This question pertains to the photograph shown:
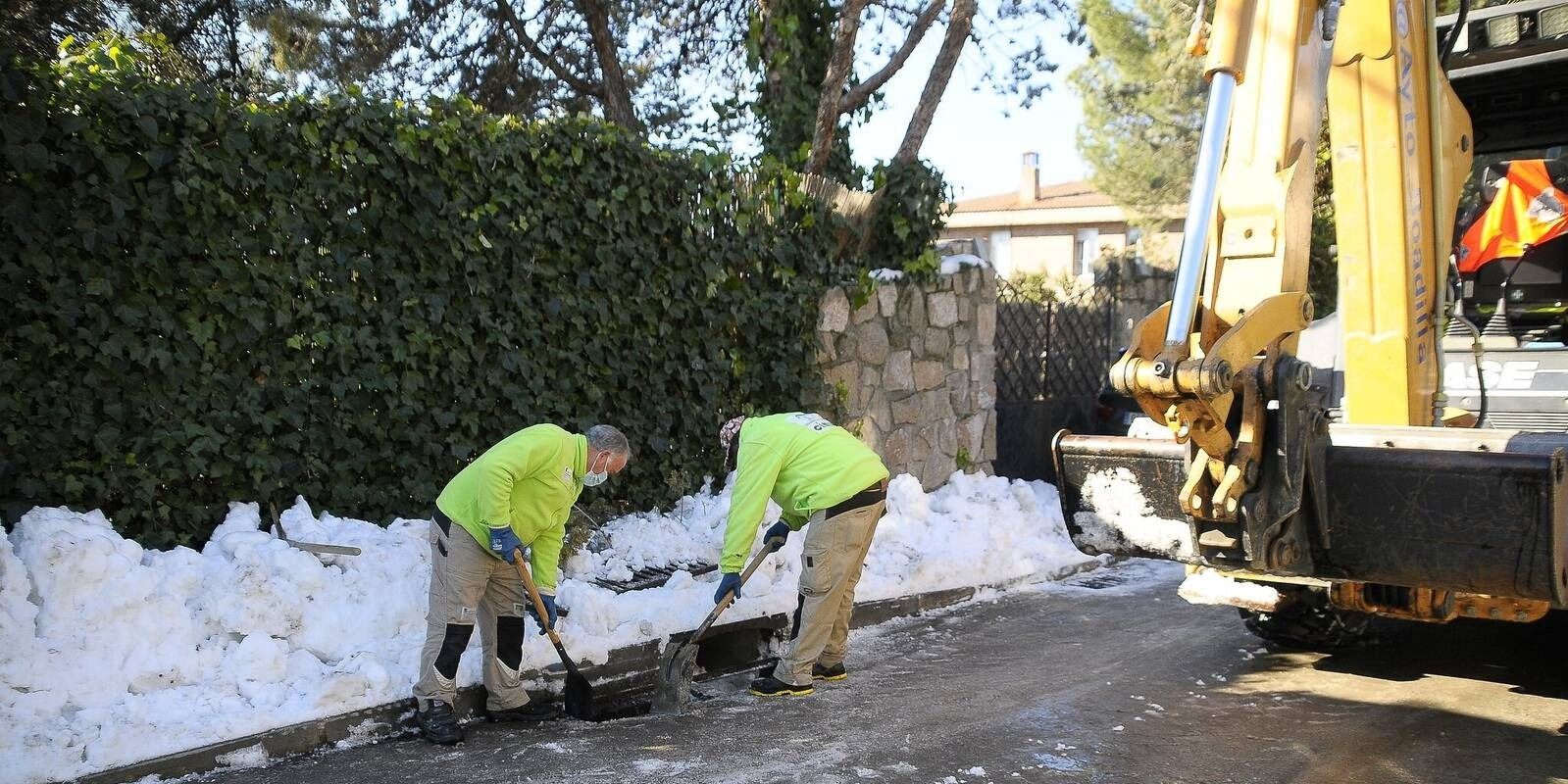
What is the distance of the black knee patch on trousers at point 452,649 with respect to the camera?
568 centimetres

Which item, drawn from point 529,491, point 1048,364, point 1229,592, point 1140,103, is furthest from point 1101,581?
point 1140,103

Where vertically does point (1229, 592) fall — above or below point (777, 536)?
below

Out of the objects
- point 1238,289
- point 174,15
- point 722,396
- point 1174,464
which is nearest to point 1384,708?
point 1174,464

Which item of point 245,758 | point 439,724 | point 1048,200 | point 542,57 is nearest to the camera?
point 245,758

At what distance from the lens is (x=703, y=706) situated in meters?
6.20

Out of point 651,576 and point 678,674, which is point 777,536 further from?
point 651,576

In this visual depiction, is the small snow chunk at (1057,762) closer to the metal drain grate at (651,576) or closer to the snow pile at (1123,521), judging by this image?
the snow pile at (1123,521)

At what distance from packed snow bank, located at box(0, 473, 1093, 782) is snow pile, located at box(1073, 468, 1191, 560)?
244cm

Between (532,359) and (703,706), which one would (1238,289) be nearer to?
(703,706)

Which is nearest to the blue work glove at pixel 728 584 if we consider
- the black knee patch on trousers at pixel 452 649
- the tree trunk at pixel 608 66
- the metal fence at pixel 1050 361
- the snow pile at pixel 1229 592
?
the black knee patch on trousers at pixel 452 649

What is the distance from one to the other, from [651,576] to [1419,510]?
4446mm

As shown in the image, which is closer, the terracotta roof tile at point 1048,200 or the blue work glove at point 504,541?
the blue work glove at point 504,541

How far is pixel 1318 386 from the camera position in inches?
193

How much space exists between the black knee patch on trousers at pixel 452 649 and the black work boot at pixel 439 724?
139 millimetres
